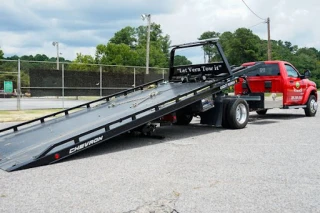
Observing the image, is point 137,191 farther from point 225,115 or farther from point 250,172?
point 225,115

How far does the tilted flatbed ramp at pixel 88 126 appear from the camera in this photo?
624cm

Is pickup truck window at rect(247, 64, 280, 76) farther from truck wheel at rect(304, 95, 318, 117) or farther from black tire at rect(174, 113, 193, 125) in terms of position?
black tire at rect(174, 113, 193, 125)

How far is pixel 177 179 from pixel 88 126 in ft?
9.16

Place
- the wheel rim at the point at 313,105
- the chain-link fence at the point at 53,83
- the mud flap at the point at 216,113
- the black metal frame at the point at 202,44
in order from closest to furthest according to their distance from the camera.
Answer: the mud flap at the point at 216,113
the black metal frame at the point at 202,44
the wheel rim at the point at 313,105
the chain-link fence at the point at 53,83

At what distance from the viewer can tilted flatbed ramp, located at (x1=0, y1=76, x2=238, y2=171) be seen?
624 cm

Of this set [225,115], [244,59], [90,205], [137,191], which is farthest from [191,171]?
[244,59]

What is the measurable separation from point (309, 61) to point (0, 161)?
101496 millimetres

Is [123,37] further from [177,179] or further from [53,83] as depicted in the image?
[177,179]

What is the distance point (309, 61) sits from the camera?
97.5 metres

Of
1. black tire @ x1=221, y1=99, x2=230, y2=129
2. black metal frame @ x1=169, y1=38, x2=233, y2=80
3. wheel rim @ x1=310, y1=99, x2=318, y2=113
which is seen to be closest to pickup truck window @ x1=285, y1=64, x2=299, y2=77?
wheel rim @ x1=310, y1=99, x2=318, y2=113

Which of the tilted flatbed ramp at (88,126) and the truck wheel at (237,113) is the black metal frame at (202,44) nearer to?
the tilted flatbed ramp at (88,126)

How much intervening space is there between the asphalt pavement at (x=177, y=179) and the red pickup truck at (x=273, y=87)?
10.6ft

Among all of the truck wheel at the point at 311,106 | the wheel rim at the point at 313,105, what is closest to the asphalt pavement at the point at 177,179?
the truck wheel at the point at 311,106

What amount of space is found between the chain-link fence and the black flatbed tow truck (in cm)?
989
